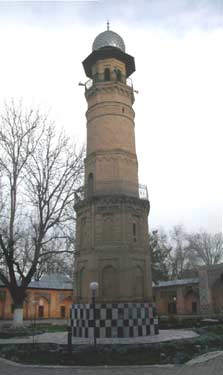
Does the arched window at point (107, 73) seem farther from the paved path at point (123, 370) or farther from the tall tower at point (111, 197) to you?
the paved path at point (123, 370)

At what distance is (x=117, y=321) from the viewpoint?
16.0m

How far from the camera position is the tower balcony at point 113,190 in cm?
1864

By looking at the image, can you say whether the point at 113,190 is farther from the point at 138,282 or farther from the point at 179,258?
the point at 179,258

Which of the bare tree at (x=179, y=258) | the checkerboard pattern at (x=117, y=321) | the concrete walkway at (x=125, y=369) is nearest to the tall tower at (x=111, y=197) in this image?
the checkerboard pattern at (x=117, y=321)

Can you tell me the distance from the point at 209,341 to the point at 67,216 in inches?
382

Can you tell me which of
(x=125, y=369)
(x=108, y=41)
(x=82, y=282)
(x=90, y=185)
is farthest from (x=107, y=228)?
(x=108, y=41)

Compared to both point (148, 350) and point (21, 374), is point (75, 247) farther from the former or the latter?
point (21, 374)

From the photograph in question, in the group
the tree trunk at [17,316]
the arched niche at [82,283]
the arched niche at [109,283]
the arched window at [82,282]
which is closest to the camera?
the arched niche at [109,283]

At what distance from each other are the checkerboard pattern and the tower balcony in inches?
232

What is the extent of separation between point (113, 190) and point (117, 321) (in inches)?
267

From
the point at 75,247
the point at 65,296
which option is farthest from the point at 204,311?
the point at 75,247

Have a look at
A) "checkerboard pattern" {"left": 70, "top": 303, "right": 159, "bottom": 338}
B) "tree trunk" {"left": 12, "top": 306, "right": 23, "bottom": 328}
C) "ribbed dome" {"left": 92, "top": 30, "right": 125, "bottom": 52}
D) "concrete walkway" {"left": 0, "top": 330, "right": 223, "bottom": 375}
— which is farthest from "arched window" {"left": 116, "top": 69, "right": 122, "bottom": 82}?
"concrete walkway" {"left": 0, "top": 330, "right": 223, "bottom": 375}

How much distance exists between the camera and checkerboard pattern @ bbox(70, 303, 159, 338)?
15.8 metres

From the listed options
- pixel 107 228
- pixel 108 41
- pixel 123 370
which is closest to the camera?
pixel 123 370
